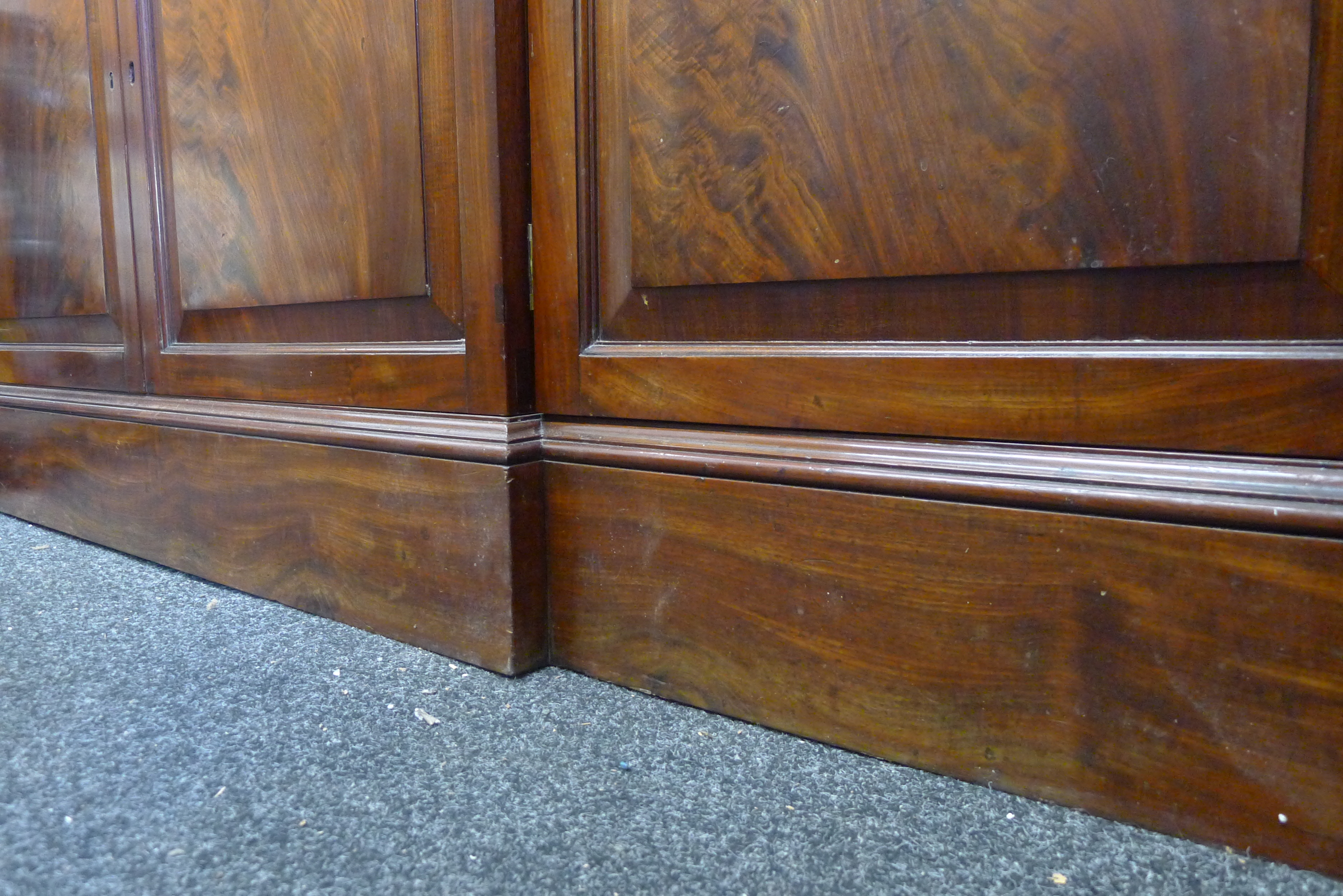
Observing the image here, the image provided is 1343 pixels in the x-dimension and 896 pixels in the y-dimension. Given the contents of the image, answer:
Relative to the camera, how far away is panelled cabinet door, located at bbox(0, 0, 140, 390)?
0.87 metres

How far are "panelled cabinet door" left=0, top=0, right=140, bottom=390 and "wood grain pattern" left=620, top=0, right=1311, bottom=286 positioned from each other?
616mm

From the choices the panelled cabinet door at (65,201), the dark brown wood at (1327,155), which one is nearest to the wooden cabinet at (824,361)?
the dark brown wood at (1327,155)

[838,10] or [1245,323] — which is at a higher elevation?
[838,10]

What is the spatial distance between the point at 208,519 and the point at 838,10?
0.69 m

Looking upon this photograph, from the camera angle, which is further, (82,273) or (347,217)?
(82,273)

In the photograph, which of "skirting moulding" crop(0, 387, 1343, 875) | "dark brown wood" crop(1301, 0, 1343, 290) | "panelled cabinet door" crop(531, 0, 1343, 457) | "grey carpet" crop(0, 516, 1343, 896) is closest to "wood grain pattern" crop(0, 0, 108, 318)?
"skirting moulding" crop(0, 387, 1343, 875)

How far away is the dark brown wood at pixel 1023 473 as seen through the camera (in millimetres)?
365

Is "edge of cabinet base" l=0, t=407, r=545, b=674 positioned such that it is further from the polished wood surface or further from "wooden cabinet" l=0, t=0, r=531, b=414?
the polished wood surface

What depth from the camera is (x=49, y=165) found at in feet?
3.11

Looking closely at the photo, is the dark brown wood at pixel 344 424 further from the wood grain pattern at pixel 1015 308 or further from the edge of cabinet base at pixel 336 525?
the wood grain pattern at pixel 1015 308

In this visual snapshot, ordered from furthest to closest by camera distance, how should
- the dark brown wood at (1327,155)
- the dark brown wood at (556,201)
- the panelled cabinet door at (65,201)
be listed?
the panelled cabinet door at (65,201) → the dark brown wood at (556,201) → the dark brown wood at (1327,155)

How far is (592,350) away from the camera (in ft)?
1.88

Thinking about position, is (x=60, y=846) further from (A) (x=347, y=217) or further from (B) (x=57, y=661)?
(A) (x=347, y=217)

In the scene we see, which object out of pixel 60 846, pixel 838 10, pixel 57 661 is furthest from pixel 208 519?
pixel 838 10
